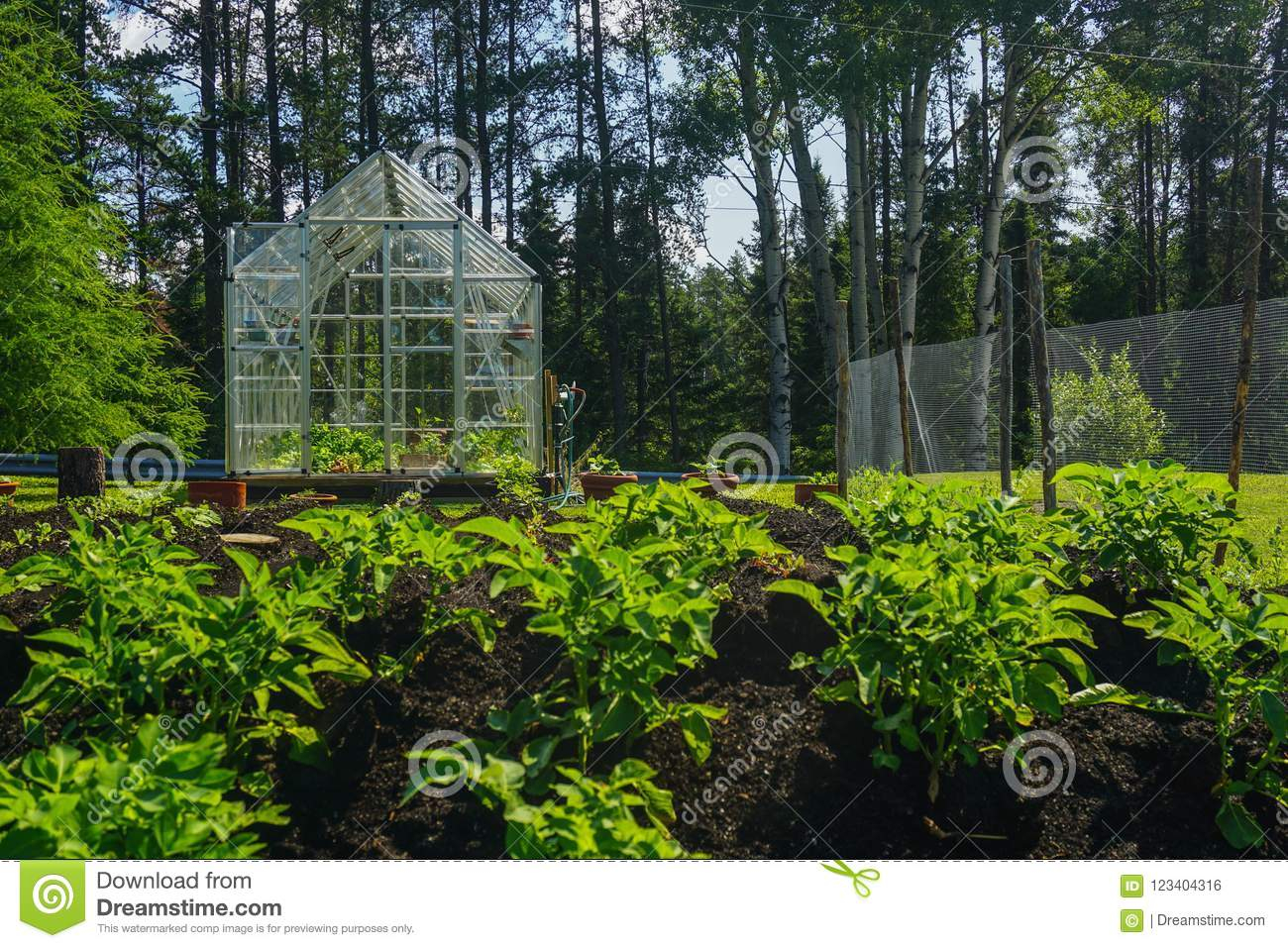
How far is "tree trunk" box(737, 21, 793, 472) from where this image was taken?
17203 millimetres

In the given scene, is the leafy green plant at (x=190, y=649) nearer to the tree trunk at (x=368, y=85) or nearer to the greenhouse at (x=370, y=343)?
the greenhouse at (x=370, y=343)

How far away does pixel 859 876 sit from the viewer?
1.66m

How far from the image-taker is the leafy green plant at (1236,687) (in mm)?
2549

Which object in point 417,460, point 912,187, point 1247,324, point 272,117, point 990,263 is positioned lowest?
point 417,460

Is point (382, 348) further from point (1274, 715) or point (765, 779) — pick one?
point (1274, 715)

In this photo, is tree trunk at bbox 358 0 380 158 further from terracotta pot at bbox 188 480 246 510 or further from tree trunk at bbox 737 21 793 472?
terracotta pot at bbox 188 480 246 510

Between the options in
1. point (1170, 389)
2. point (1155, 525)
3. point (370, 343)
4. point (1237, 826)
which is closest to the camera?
point (1237, 826)

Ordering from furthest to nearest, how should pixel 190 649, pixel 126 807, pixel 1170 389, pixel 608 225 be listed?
pixel 608 225, pixel 1170 389, pixel 190 649, pixel 126 807

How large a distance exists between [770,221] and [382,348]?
9.70 meters

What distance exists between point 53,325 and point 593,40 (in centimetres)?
1479

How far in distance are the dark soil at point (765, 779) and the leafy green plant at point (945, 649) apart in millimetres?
127

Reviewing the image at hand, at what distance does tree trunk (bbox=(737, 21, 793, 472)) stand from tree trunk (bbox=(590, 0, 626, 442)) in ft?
12.9

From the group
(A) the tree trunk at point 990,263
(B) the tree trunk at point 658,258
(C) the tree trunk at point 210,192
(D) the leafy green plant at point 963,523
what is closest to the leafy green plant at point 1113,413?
(A) the tree trunk at point 990,263

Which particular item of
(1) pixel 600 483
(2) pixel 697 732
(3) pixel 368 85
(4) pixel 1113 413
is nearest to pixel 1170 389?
(4) pixel 1113 413
